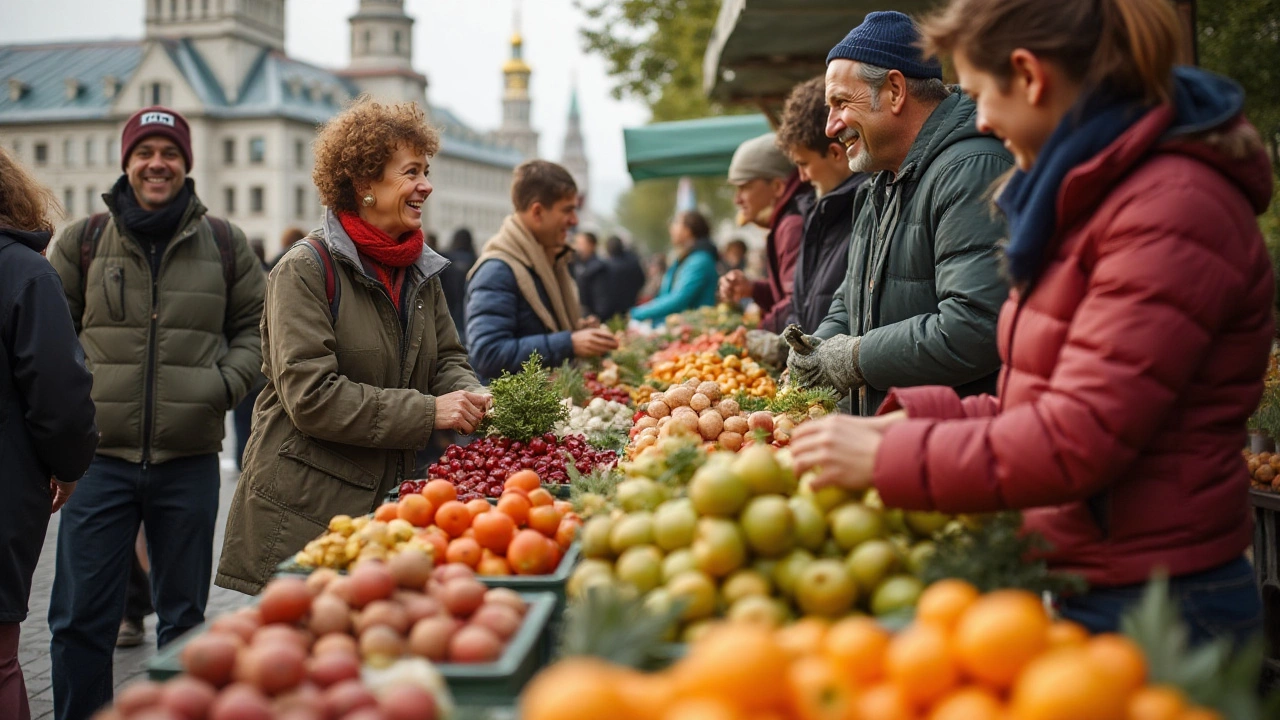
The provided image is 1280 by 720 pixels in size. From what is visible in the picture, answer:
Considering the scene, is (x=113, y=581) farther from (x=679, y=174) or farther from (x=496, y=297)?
(x=679, y=174)

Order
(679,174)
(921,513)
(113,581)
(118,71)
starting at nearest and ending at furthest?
(921,513)
(113,581)
(679,174)
(118,71)

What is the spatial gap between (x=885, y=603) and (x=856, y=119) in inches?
82.3

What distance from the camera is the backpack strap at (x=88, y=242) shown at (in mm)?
4523

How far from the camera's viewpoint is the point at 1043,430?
5.99ft

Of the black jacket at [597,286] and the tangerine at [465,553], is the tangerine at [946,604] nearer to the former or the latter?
the tangerine at [465,553]

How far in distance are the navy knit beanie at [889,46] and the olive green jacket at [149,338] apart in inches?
113

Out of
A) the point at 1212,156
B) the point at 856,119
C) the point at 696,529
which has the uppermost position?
the point at 856,119

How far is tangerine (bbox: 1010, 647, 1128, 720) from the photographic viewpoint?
132 centimetres

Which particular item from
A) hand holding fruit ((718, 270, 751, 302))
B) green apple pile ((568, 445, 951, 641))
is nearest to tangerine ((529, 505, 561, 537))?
green apple pile ((568, 445, 951, 641))

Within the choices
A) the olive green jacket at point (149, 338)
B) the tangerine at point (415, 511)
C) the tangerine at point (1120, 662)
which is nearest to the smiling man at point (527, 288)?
the olive green jacket at point (149, 338)

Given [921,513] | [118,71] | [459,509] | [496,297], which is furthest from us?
[118,71]

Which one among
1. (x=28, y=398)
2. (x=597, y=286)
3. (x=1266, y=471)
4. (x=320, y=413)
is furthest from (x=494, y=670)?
(x=597, y=286)

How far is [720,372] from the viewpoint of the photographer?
5.20m

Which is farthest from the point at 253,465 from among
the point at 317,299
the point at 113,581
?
the point at 113,581
